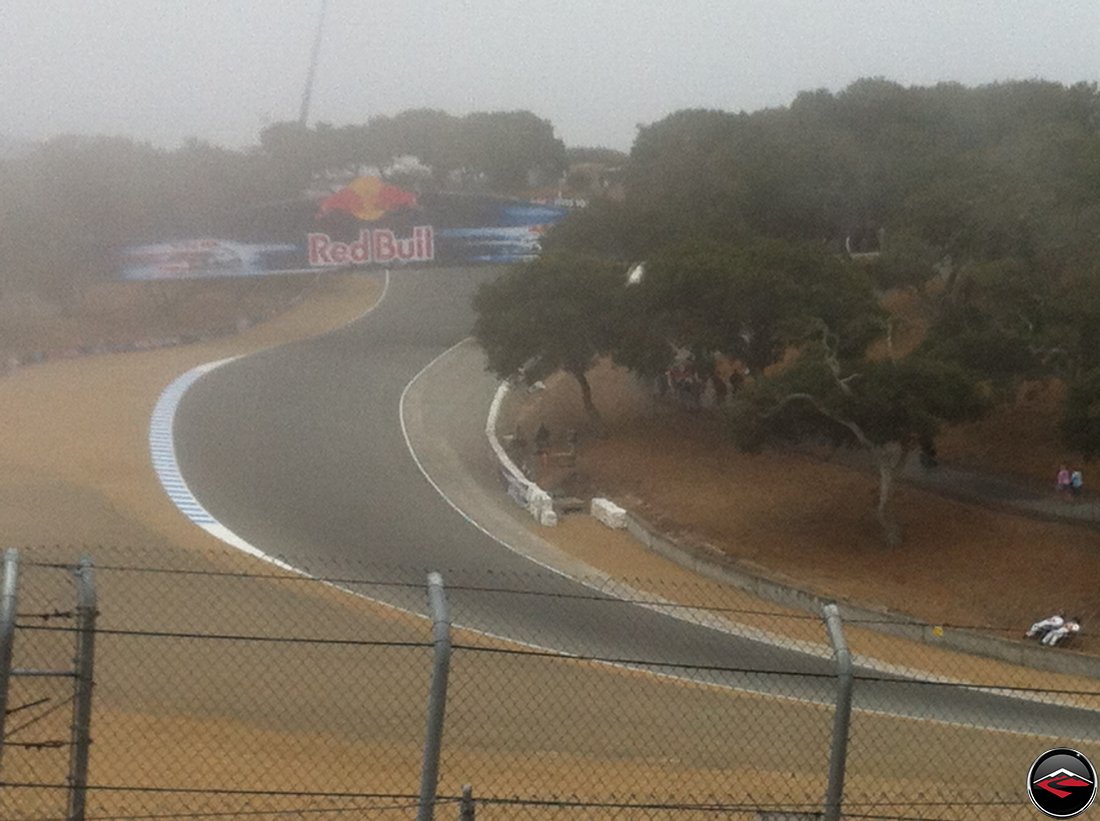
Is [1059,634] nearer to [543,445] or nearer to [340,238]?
[543,445]

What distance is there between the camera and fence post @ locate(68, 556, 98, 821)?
5.05m

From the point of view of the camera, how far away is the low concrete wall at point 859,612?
52.0 ft

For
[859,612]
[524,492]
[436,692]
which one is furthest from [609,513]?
[436,692]

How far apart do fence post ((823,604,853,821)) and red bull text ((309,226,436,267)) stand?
45.3 meters

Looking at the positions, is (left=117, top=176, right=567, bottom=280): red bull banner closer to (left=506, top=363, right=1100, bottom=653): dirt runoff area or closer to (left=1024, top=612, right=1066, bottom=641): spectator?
(left=506, top=363, right=1100, bottom=653): dirt runoff area

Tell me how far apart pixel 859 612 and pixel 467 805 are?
46.8 feet

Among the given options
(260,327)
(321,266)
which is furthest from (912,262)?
(260,327)

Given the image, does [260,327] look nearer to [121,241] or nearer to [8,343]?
[121,241]

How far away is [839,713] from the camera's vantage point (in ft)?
16.8

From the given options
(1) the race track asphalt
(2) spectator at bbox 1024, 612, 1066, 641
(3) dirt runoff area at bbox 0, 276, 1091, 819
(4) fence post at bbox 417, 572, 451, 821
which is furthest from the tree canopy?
(4) fence post at bbox 417, 572, 451, 821

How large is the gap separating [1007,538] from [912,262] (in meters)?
14.6

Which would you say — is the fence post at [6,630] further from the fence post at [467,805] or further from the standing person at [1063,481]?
the standing person at [1063,481]

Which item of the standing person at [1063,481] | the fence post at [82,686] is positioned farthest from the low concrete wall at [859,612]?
the fence post at [82,686]

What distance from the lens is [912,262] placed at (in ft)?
115
